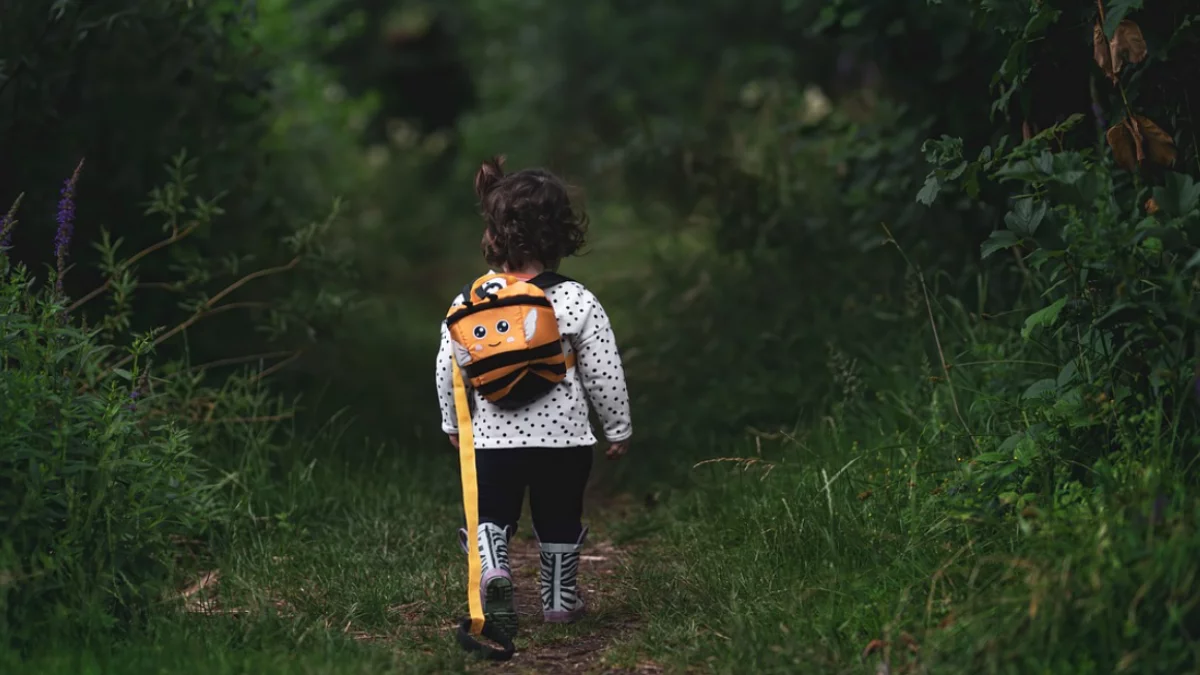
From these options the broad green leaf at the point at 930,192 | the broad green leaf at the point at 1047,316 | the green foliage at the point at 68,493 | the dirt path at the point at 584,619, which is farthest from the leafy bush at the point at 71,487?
the broad green leaf at the point at 1047,316

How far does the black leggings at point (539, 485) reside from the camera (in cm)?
420

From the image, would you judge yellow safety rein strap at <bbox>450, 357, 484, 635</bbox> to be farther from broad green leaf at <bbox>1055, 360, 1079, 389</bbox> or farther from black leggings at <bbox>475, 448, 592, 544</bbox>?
broad green leaf at <bbox>1055, 360, 1079, 389</bbox>

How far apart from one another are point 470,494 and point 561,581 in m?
0.52

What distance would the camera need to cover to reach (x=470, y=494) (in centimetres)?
400

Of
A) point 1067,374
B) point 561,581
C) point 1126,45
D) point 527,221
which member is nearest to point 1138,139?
point 1126,45

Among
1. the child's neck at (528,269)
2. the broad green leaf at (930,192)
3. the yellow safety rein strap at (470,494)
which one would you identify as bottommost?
the yellow safety rein strap at (470,494)

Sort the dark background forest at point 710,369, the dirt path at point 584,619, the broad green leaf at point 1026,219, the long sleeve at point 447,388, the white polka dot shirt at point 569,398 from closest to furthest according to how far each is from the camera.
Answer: the dark background forest at point 710,369 → the broad green leaf at point 1026,219 → the dirt path at point 584,619 → the white polka dot shirt at point 569,398 → the long sleeve at point 447,388

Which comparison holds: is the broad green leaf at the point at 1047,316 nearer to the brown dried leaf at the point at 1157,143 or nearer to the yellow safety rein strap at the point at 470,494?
the brown dried leaf at the point at 1157,143

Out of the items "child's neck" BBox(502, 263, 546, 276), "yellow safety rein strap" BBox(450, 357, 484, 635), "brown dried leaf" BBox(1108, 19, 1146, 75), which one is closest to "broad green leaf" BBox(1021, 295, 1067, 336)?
"brown dried leaf" BBox(1108, 19, 1146, 75)

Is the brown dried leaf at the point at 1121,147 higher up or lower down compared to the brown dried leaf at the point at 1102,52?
lower down

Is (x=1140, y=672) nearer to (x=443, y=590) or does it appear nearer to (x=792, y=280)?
(x=443, y=590)

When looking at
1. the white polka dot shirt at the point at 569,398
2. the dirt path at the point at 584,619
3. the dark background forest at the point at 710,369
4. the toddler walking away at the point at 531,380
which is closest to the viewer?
the dark background forest at the point at 710,369

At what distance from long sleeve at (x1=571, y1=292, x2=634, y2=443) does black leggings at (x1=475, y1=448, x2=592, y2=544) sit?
0.13m

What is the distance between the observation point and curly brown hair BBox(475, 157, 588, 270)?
4297mm
